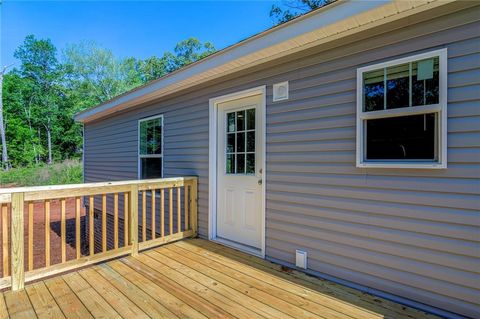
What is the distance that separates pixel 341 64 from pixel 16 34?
27.4 meters

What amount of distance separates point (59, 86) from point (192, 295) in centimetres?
2385

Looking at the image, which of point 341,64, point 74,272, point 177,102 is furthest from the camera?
point 177,102

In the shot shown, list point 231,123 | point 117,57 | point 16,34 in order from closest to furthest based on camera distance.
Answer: point 231,123
point 117,57
point 16,34

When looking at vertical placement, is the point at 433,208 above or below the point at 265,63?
below

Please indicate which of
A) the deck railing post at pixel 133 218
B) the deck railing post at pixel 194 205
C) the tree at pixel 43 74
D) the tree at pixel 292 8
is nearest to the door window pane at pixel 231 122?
the deck railing post at pixel 194 205

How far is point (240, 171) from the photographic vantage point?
3461 millimetres

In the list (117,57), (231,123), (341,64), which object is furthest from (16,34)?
(341,64)

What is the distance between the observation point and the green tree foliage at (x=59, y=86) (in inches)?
730

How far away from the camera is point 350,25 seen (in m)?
2.15

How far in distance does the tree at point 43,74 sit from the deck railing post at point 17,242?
2172 centimetres

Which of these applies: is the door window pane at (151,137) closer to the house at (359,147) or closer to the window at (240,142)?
the house at (359,147)

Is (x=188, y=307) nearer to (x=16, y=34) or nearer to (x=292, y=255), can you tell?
(x=292, y=255)

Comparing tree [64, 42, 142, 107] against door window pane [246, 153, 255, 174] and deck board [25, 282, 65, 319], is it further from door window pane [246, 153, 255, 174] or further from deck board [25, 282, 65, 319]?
deck board [25, 282, 65, 319]

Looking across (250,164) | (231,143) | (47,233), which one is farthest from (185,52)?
(47,233)
